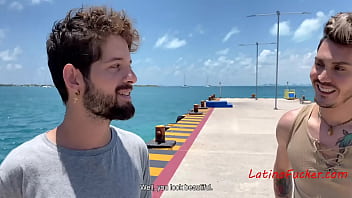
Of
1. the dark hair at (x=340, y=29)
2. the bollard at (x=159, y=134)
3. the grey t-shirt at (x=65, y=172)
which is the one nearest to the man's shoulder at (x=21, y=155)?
the grey t-shirt at (x=65, y=172)

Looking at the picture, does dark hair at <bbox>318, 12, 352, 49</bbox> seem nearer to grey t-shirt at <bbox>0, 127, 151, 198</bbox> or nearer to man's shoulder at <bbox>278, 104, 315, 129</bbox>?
man's shoulder at <bbox>278, 104, 315, 129</bbox>

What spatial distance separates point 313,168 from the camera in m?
1.71

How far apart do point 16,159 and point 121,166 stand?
1.79 feet

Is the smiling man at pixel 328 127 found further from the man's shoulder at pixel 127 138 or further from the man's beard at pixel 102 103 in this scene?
the man's beard at pixel 102 103

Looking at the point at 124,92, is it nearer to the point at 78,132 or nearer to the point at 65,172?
the point at 78,132

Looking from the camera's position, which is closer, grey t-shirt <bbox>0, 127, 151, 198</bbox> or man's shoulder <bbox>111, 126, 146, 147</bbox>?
grey t-shirt <bbox>0, 127, 151, 198</bbox>

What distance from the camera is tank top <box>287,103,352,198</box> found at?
5.32 ft

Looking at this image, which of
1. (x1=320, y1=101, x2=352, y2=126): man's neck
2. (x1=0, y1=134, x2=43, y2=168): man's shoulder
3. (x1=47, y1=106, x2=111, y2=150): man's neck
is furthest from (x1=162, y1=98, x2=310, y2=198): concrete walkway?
(x1=0, y1=134, x2=43, y2=168): man's shoulder

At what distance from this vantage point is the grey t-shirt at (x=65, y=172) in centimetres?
115

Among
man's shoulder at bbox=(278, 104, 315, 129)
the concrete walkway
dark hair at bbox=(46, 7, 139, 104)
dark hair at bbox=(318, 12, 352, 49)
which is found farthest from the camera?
the concrete walkway

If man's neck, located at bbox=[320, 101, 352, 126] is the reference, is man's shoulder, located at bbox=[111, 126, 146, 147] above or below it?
below

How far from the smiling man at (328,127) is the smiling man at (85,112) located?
4.29ft

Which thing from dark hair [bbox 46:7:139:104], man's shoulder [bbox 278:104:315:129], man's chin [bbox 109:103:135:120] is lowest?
man's shoulder [bbox 278:104:315:129]

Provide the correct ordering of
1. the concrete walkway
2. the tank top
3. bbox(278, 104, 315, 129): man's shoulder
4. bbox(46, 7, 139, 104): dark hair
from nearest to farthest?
1. bbox(46, 7, 139, 104): dark hair
2. the tank top
3. bbox(278, 104, 315, 129): man's shoulder
4. the concrete walkway
